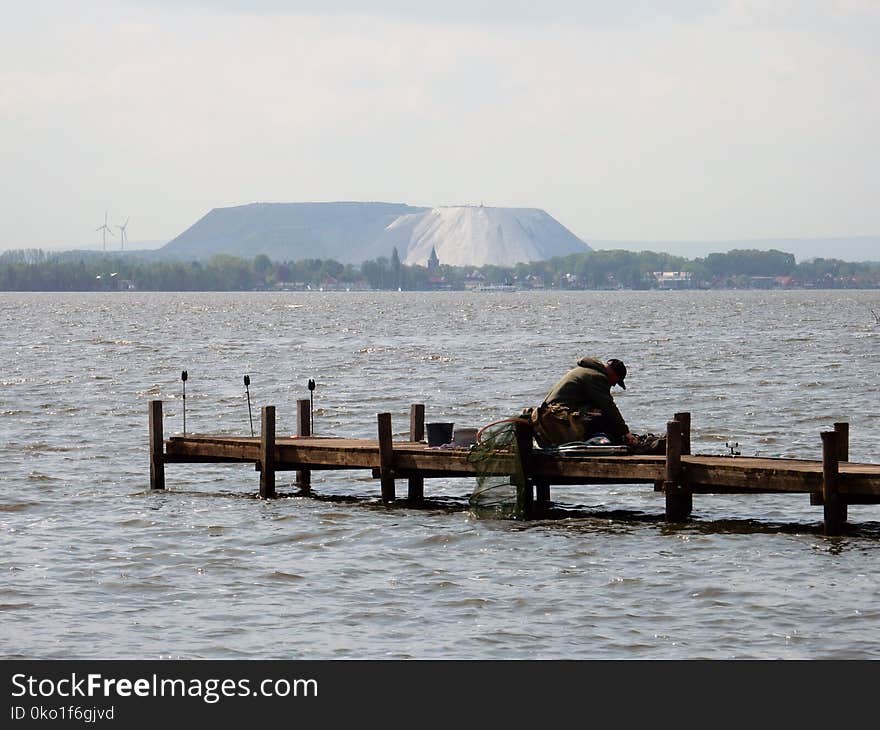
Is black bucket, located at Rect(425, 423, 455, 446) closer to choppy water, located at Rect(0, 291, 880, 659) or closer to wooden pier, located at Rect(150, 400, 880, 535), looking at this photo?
wooden pier, located at Rect(150, 400, 880, 535)

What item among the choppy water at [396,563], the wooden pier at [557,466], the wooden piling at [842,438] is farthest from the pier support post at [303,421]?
the wooden piling at [842,438]

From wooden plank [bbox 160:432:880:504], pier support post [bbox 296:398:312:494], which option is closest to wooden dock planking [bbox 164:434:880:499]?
wooden plank [bbox 160:432:880:504]

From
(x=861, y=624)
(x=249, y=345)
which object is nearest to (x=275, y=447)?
Result: (x=861, y=624)

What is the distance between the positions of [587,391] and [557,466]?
3.73 feet

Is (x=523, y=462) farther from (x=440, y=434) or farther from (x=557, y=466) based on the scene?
(x=440, y=434)

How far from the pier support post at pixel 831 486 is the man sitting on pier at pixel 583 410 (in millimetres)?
2970

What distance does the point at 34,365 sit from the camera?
70188 millimetres

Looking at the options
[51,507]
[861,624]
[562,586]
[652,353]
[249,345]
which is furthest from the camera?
[249,345]

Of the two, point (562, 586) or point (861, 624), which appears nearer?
point (861, 624)

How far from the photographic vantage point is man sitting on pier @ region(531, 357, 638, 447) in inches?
910

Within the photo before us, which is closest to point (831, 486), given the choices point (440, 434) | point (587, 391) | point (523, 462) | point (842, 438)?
point (842, 438)

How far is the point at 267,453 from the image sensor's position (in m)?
26.2
